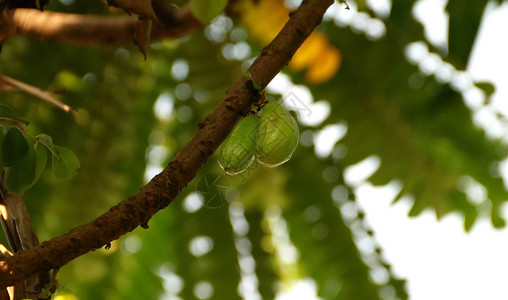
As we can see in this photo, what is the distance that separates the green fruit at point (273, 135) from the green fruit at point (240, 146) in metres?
0.01

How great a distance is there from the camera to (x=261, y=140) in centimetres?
113

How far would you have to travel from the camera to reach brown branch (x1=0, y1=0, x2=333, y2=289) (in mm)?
857

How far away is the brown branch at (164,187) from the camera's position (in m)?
0.86

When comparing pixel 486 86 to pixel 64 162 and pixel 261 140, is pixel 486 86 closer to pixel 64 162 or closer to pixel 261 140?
pixel 261 140

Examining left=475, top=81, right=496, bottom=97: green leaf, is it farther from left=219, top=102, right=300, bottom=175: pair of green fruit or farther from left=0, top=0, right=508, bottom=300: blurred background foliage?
left=219, top=102, right=300, bottom=175: pair of green fruit

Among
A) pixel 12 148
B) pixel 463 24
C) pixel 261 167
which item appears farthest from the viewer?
pixel 261 167

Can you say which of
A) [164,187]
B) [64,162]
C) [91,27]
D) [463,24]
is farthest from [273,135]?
[463,24]

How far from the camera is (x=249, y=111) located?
1.11 metres

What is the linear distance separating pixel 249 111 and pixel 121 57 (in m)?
1.95

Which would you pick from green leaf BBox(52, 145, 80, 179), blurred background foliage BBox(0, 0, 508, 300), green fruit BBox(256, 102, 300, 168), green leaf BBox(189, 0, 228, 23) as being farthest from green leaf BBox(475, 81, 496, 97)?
green leaf BBox(52, 145, 80, 179)

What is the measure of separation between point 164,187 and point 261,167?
1.90 metres

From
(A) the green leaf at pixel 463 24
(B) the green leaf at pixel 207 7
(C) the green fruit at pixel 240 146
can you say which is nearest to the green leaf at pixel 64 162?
(C) the green fruit at pixel 240 146

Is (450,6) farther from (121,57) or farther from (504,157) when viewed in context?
(121,57)

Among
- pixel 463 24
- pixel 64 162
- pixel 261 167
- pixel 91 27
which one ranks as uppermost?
pixel 463 24
